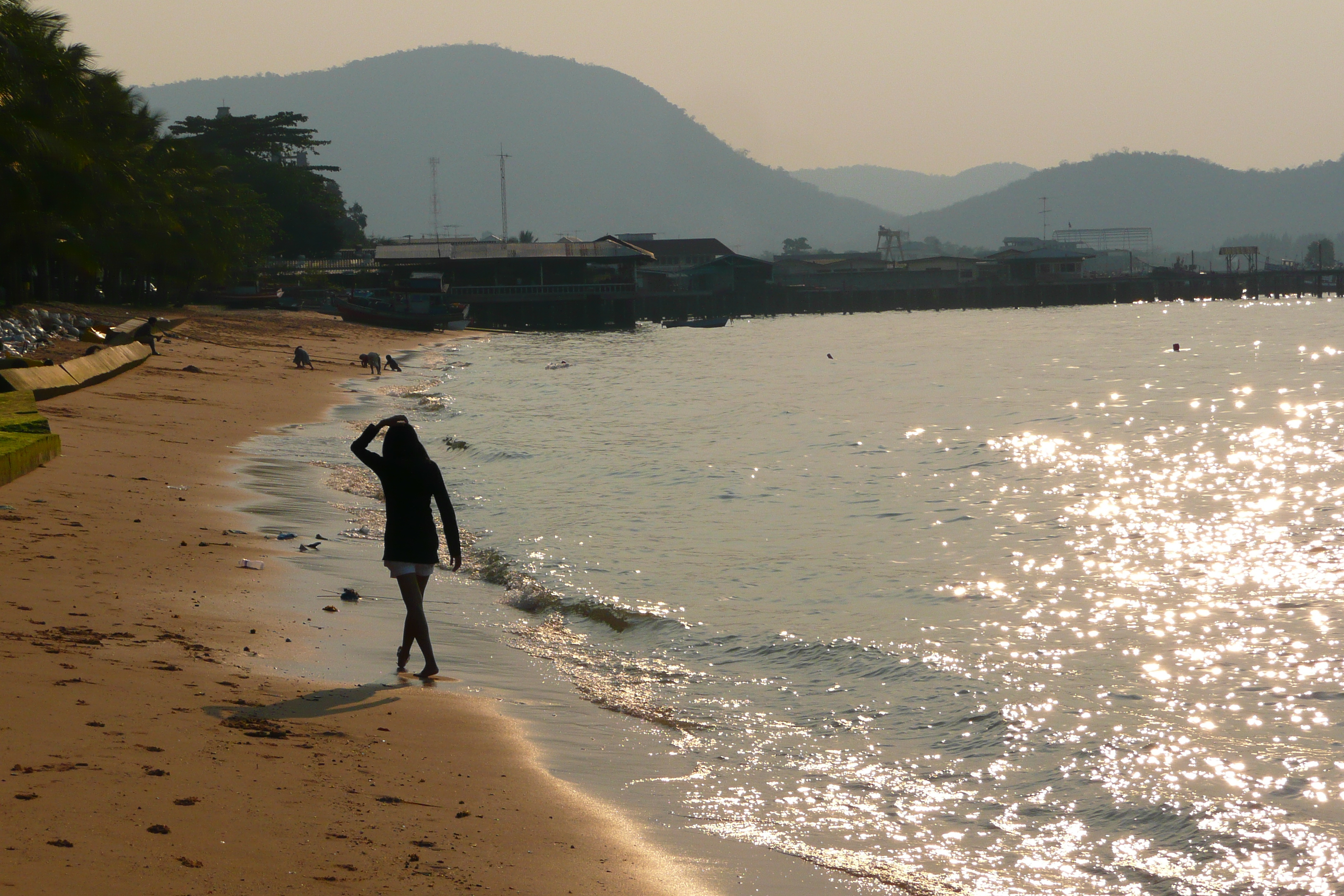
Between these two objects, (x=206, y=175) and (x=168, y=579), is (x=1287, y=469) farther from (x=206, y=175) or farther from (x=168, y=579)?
(x=206, y=175)

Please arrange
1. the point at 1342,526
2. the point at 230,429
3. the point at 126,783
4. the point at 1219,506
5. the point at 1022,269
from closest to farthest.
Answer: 1. the point at 126,783
2. the point at 1342,526
3. the point at 1219,506
4. the point at 230,429
5. the point at 1022,269

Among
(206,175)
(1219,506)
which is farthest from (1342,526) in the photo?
(206,175)

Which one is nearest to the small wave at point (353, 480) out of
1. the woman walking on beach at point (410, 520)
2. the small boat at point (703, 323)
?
the woman walking on beach at point (410, 520)

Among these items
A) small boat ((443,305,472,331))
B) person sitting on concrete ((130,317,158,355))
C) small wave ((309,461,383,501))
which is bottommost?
small wave ((309,461,383,501))

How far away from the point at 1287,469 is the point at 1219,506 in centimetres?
546

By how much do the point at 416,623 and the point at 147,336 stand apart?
101 ft

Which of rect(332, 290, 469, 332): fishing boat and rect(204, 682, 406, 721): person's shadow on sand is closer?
rect(204, 682, 406, 721): person's shadow on sand

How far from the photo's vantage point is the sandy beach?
4.95 metres

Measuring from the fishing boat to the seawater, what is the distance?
1835 inches

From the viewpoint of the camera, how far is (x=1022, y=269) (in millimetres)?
145625

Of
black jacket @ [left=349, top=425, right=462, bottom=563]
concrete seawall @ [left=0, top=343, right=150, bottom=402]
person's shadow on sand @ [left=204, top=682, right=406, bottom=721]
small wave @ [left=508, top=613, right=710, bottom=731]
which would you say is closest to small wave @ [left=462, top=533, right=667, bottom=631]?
small wave @ [left=508, top=613, right=710, bottom=731]

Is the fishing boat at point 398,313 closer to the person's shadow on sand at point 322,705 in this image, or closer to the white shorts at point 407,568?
the white shorts at point 407,568

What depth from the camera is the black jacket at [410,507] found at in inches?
345

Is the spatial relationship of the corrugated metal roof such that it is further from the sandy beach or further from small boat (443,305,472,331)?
the sandy beach
